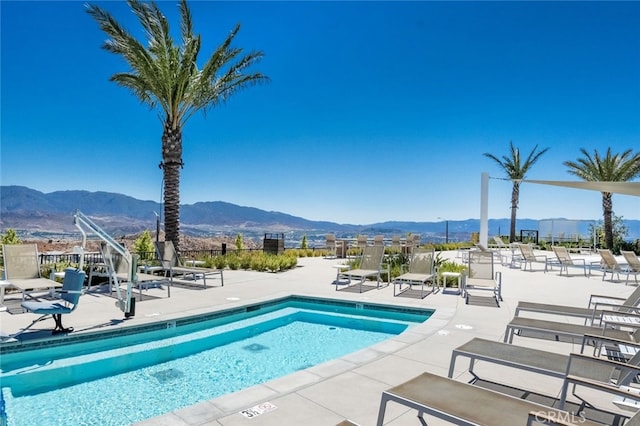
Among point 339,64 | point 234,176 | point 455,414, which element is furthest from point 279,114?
point 234,176

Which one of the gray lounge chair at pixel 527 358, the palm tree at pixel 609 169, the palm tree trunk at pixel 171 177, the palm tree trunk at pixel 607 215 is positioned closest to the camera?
the gray lounge chair at pixel 527 358

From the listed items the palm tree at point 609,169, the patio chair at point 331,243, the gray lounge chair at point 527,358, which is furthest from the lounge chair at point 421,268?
the palm tree at point 609,169

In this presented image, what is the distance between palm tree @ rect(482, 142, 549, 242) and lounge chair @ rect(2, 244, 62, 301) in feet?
100

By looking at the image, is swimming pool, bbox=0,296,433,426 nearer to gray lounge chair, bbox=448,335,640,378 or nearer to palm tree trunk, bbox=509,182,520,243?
gray lounge chair, bbox=448,335,640,378

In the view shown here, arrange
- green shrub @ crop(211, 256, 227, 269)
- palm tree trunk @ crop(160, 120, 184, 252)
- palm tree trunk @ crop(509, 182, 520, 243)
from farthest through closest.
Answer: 1. palm tree trunk @ crop(509, 182, 520, 243)
2. green shrub @ crop(211, 256, 227, 269)
3. palm tree trunk @ crop(160, 120, 184, 252)

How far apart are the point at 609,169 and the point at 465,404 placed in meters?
29.9

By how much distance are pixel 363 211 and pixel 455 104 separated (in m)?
51.9

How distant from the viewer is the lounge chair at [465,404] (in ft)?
6.48

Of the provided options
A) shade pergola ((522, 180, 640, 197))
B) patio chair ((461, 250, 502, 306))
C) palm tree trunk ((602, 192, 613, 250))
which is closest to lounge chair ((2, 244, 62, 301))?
patio chair ((461, 250, 502, 306))

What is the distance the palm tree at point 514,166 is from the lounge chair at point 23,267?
30558 mm

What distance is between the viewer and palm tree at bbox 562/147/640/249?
24.1m

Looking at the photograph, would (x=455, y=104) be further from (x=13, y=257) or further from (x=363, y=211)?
(x=363, y=211)

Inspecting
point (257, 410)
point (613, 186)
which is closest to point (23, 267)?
point (257, 410)

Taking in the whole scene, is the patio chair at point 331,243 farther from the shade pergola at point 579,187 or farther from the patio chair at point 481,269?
the patio chair at point 481,269
